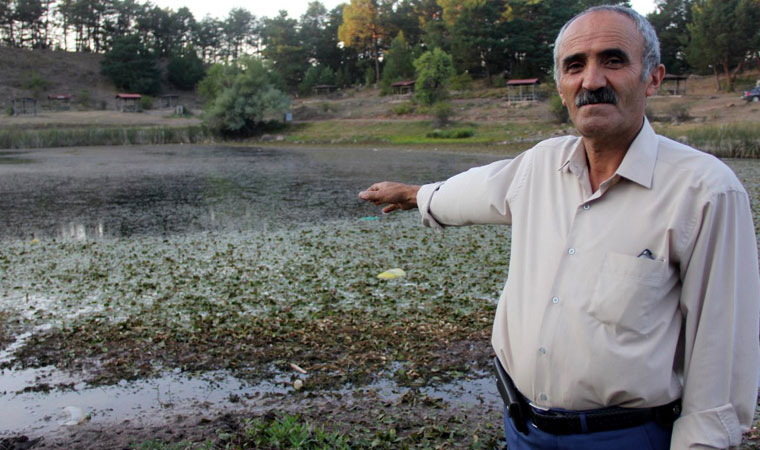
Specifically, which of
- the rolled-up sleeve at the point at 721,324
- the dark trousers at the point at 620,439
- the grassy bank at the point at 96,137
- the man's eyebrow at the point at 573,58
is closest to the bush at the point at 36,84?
the grassy bank at the point at 96,137

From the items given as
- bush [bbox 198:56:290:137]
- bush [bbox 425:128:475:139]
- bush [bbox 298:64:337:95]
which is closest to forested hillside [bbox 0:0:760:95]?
bush [bbox 298:64:337:95]

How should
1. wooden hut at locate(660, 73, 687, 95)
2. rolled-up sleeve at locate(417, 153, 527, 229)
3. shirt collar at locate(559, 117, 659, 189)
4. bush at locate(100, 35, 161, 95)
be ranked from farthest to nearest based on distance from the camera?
bush at locate(100, 35, 161, 95) → wooden hut at locate(660, 73, 687, 95) → rolled-up sleeve at locate(417, 153, 527, 229) → shirt collar at locate(559, 117, 659, 189)

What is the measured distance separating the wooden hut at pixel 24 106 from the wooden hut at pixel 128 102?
10.1 m

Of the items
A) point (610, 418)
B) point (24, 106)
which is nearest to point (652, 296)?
point (610, 418)

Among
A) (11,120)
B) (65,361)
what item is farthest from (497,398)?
Answer: (11,120)

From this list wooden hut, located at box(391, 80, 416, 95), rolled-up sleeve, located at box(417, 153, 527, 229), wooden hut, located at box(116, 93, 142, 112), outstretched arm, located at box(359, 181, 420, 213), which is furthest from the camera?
wooden hut, located at box(116, 93, 142, 112)

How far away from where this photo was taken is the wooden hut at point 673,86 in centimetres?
5801

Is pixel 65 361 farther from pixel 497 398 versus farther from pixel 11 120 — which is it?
pixel 11 120

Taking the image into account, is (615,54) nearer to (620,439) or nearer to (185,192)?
(620,439)

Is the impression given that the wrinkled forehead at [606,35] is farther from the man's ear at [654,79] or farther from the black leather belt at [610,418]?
the black leather belt at [610,418]

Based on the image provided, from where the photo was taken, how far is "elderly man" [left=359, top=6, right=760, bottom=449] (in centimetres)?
194

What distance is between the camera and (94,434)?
4480 mm

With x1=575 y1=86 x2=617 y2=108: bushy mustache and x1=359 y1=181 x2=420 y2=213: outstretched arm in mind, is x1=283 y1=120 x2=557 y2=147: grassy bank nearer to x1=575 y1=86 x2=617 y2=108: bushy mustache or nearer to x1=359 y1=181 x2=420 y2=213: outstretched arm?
x1=359 y1=181 x2=420 y2=213: outstretched arm

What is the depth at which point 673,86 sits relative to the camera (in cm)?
6206
